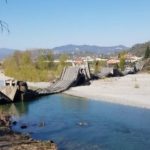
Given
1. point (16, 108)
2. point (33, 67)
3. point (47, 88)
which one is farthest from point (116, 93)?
point (33, 67)

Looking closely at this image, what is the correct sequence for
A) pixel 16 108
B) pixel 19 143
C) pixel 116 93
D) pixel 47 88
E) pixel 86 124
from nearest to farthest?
pixel 19 143, pixel 86 124, pixel 16 108, pixel 116 93, pixel 47 88

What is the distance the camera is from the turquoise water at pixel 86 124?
26.8 meters

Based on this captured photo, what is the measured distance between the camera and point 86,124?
33.7m

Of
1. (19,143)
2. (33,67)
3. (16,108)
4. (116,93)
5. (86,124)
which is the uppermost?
(33,67)

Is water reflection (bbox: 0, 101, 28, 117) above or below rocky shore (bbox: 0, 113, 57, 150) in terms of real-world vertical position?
below

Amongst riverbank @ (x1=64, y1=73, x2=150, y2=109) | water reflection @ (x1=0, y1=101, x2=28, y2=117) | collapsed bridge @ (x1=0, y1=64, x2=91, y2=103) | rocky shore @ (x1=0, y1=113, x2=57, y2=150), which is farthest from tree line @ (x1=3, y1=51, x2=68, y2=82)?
rocky shore @ (x1=0, y1=113, x2=57, y2=150)

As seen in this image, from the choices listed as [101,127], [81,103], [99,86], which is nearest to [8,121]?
[101,127]

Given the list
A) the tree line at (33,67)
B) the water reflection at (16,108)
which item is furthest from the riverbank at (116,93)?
the tree line at (33,67)

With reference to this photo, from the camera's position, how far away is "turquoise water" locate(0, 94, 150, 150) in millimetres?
26797

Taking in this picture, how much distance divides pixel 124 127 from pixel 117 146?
6503 mm

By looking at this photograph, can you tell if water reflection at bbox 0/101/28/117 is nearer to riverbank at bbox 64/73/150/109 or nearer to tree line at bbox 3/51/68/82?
riverbank at bbox 64/73/150/109

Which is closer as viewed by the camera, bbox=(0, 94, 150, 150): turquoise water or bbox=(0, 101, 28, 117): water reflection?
bbox=(0, 94, 150, 150): turquoise water

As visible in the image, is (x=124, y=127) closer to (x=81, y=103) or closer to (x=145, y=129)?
(x=145, y=129)

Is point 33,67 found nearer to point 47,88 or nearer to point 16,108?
point 47,88
